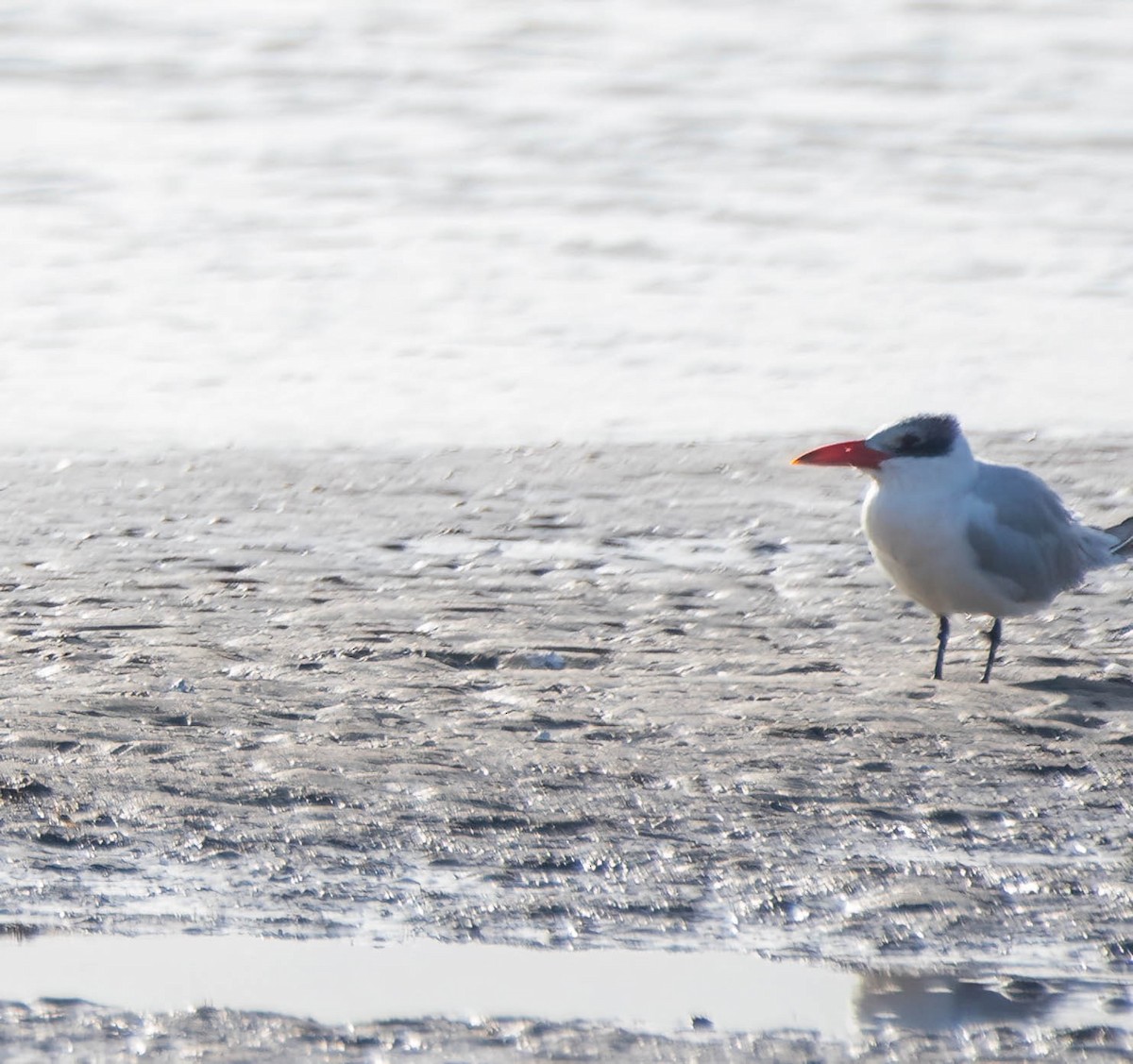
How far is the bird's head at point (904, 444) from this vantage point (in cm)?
664

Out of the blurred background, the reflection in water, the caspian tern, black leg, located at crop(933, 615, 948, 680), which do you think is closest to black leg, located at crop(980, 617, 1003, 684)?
the caspian tern

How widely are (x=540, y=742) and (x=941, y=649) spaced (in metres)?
1.46

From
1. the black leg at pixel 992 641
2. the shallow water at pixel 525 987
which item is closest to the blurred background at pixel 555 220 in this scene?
the black leg at pixel 992 641

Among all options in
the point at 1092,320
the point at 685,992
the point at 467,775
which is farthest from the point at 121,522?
the point at 1092,320

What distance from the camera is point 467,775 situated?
552 cm

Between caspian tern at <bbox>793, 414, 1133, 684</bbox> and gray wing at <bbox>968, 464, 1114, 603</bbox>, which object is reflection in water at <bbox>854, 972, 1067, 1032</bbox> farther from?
gray wing at <bbox>968, 464, 1114, 603</bbox>

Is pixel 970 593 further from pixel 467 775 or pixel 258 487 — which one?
pixel 258 487

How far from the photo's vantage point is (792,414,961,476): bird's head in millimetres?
6641

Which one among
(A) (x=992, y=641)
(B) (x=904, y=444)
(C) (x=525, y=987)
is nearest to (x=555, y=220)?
(B) (x=904, y=444)

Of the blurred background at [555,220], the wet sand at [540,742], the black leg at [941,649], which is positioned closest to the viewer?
the wet sand at [540,742]

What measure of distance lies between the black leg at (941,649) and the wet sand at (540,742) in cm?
6

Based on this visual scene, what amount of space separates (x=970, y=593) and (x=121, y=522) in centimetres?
342

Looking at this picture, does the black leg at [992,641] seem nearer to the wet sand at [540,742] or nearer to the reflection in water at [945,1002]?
the wet sand at [540,742]

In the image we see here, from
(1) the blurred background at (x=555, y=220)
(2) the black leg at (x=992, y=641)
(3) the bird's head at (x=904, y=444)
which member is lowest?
(1) the blurred background at (x=555, y=220)
